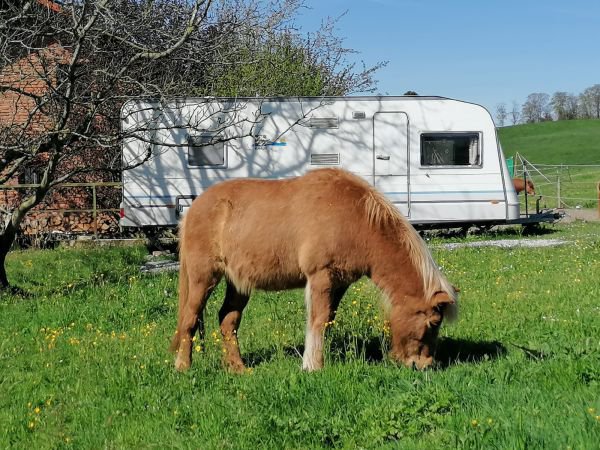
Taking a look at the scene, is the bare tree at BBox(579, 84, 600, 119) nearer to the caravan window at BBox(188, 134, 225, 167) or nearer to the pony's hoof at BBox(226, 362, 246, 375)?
the caravan window at BBox(188, 134, 225, 167)

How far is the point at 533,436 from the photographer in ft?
12.2

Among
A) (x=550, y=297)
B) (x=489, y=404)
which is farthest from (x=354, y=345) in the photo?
(x=550, y=297)

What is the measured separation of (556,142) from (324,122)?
59.1 m

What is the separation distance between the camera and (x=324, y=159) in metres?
17.2

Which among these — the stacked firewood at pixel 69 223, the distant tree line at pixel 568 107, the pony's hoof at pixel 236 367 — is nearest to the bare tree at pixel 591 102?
the distant tree line at pixel 568 107

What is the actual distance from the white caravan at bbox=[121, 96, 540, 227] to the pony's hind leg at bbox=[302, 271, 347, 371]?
10941mm

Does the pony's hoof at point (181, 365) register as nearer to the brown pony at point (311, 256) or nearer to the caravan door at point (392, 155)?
the brown pony at point (311, 256)

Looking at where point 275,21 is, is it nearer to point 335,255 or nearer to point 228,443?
point 335,255

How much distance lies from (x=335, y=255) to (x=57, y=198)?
15.3m

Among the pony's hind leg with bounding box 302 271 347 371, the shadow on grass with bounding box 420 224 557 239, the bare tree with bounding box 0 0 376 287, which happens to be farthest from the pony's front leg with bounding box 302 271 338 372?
the shadow on grass with bounding box 420 224 557 239

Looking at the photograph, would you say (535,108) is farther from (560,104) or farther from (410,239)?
(410,239)

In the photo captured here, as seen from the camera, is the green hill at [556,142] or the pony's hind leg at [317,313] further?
the green hill at [556,142]

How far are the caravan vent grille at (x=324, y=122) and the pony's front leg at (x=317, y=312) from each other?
1131 centimetres

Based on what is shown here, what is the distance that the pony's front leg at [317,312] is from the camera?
6008 millimetres
